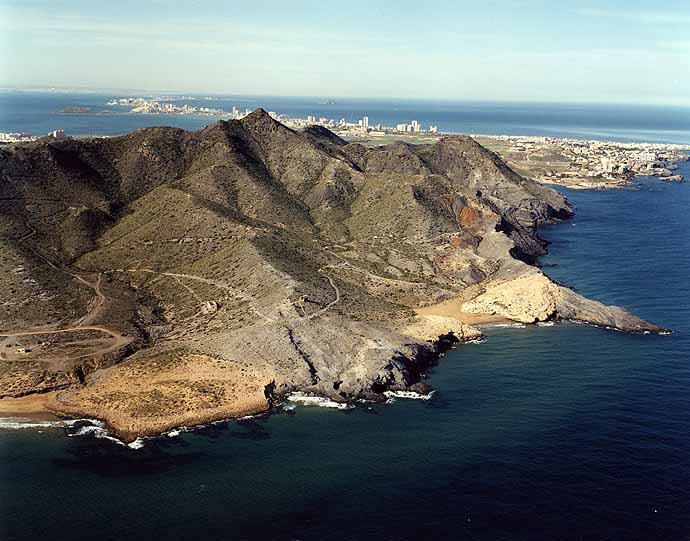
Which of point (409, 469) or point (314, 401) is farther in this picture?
point (314, 401)

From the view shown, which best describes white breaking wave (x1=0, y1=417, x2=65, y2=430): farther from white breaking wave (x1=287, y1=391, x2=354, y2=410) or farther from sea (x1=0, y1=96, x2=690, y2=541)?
white breaking wave (x1=287, y1=391, x2=354, y2=410)

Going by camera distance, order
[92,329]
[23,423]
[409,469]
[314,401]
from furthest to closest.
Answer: [92,329]
[314,401]
[23,423]
[409,469]

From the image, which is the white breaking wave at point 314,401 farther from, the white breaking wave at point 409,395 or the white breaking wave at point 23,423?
the white breaking wave at point 23,423

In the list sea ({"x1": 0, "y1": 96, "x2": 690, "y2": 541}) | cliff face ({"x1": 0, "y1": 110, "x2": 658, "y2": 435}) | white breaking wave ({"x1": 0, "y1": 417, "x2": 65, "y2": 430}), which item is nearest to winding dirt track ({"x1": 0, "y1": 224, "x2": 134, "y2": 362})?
cliff face ({"x1": 0, "y1": 110, "x2": 658, "y2": 435})

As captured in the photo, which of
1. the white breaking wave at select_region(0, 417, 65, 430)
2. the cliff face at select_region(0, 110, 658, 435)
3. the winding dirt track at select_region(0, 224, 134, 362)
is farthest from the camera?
the winding dirt track at select_region(0, 224, 134, 362)

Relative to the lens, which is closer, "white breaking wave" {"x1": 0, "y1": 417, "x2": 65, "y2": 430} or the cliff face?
"white breaking wave" {"x1": 0, "y1": 417, "x2": 65, "y2": 430}

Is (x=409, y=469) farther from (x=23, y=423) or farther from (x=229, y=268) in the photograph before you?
(x=229, y=268)

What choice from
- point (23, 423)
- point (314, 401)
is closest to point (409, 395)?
point (314, 401)
